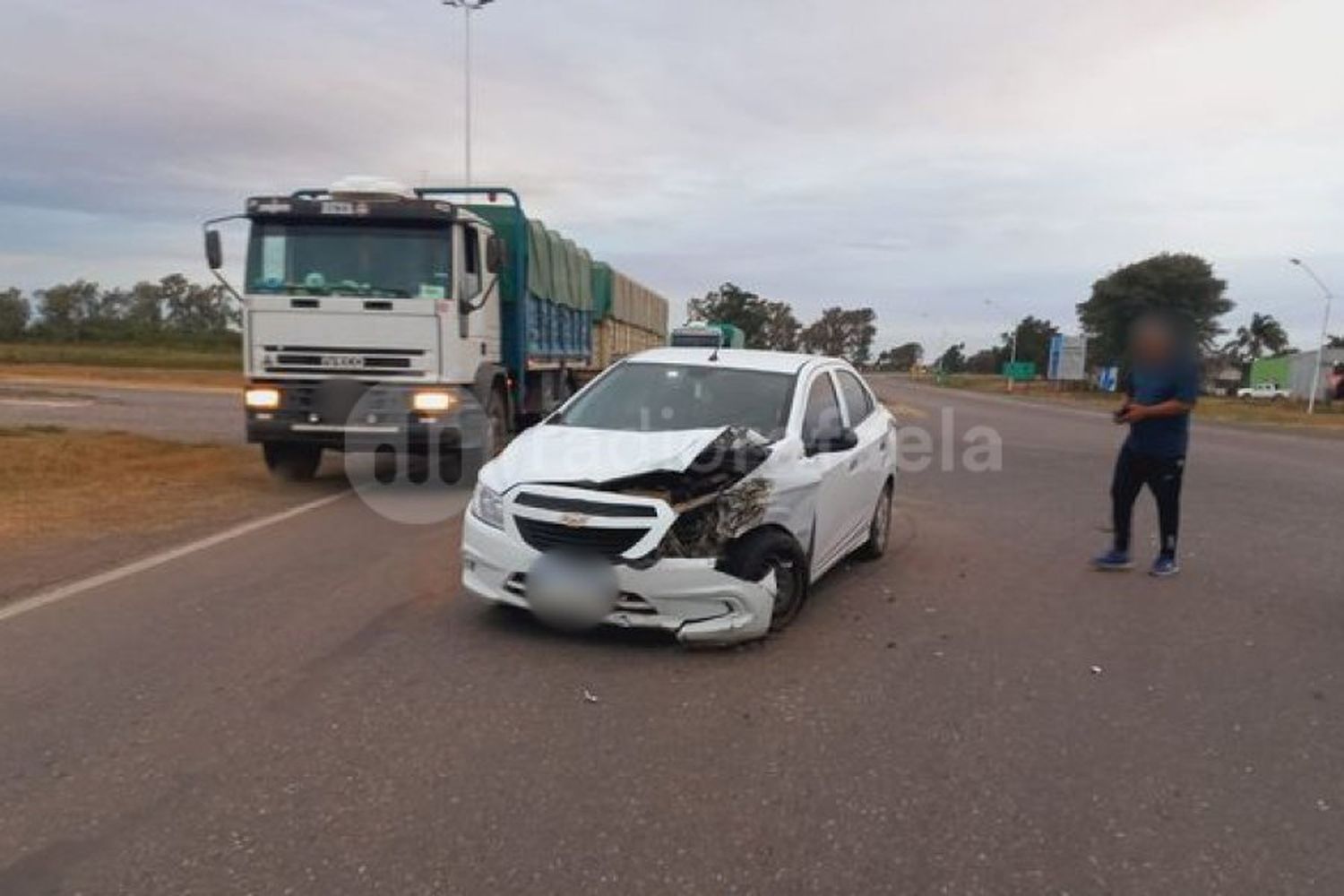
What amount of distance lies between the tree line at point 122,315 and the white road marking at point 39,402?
54900 millimetres

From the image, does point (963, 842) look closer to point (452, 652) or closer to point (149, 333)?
point (452, 652)

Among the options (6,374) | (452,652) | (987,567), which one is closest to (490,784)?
(452,652)

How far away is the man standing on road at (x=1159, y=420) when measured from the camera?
7.03 m

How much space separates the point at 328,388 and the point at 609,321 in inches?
372

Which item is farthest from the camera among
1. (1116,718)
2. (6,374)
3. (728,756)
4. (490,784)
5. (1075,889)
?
(6,374)

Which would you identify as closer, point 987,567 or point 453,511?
point 987,567

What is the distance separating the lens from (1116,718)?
445 centimetres

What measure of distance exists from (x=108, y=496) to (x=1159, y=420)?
942 cm

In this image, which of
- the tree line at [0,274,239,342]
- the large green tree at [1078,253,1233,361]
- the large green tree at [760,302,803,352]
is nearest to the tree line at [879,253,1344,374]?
the large green tree at [1078,253,1233,361]

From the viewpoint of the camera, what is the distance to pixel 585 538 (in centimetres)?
502

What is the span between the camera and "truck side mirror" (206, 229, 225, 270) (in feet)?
34.3

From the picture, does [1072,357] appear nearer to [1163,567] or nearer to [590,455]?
[1163,567]

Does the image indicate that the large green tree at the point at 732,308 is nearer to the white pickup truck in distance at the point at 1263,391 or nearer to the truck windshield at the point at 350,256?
the white pickup truck in distance at the point at 1263,391

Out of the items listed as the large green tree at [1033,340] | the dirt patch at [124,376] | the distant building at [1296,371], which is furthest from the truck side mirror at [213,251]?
the large green tree at [1033,340]
